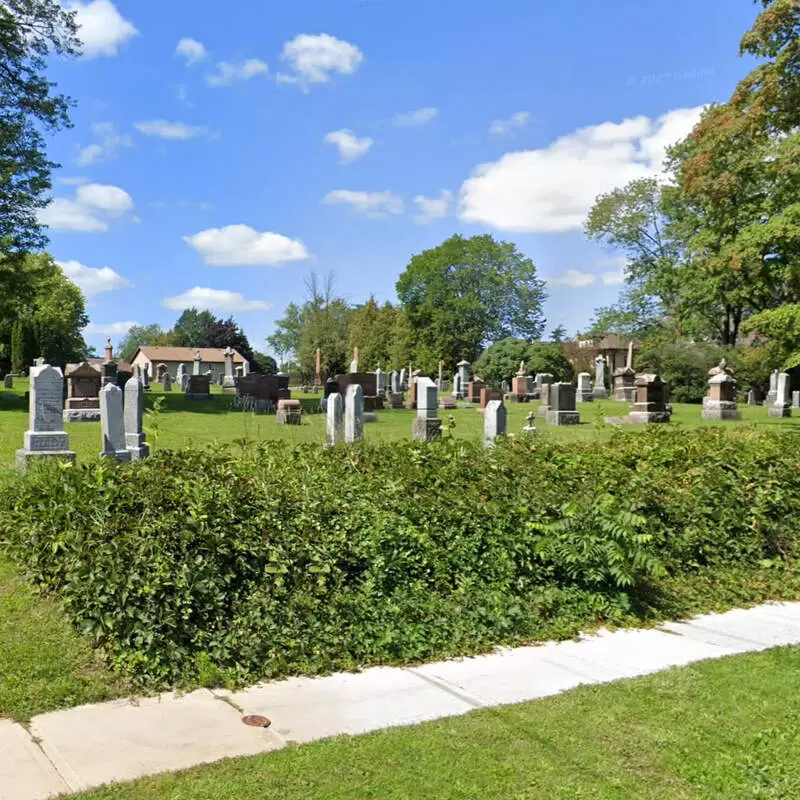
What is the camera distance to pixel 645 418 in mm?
24422

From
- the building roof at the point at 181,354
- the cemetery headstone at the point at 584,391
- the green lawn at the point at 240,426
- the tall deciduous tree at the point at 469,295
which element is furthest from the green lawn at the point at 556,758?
the building roof at the point at 181,354

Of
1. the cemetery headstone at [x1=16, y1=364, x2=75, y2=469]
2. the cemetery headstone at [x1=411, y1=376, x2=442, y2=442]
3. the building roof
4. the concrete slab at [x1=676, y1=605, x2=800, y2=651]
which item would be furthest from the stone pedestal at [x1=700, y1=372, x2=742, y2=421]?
the building roof

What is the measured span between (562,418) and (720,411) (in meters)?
6.55

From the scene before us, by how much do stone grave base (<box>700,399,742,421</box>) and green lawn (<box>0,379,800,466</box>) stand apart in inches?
15.9

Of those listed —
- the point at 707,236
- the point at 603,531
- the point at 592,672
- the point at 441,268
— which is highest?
the point at 441,268

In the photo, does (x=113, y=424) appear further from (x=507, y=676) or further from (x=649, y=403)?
(x=649, y=403)

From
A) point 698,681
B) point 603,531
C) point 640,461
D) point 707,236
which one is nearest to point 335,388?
point 707,236

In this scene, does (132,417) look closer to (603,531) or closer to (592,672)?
(603,531)

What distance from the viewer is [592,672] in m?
5.21

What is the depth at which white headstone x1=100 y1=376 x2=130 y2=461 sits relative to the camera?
11781 mm

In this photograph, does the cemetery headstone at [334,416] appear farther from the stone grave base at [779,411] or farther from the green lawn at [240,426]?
the stone grave base at [779,411]

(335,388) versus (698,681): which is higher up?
(335,388)

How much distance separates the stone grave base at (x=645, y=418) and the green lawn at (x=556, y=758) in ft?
66.6

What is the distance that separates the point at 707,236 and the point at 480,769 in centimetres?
2336
